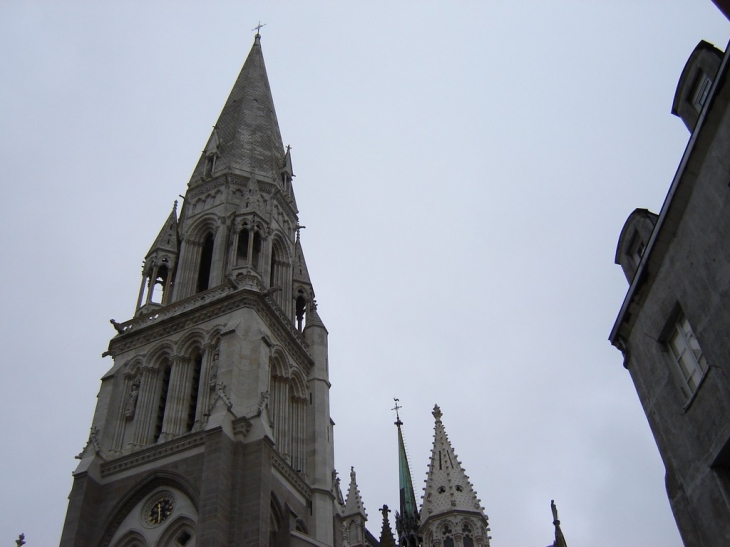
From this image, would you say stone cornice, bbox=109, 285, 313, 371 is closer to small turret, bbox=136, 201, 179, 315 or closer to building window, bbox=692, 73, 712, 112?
small turret, bbox=136, 201, 179, 315

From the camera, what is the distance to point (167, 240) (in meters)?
36.4

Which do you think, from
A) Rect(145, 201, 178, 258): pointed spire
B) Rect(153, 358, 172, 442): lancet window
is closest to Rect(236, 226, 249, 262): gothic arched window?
Rect(145, 201, 178, 258): pointed spire

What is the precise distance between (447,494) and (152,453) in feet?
57.2

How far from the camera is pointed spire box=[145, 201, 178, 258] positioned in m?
35.8

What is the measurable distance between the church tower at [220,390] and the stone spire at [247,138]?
12 cm

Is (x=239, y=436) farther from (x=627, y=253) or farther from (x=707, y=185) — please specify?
(x=707, y=185)

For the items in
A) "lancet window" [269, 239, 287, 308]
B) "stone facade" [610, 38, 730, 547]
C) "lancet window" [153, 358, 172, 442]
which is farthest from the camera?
"lancet window" [269, 239, 287, 308]

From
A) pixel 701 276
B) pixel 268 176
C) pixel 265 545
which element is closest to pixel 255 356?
pixel 265 545

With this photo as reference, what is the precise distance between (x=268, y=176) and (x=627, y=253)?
23623 mm

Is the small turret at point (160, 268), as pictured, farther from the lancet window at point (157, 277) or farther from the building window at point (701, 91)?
the building window at point (701, 91)

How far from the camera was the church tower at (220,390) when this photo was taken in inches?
987

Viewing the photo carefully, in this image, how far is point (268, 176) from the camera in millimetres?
39062

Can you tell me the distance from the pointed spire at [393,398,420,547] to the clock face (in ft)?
35.1

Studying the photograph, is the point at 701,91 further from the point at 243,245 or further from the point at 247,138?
the point at 247,138
